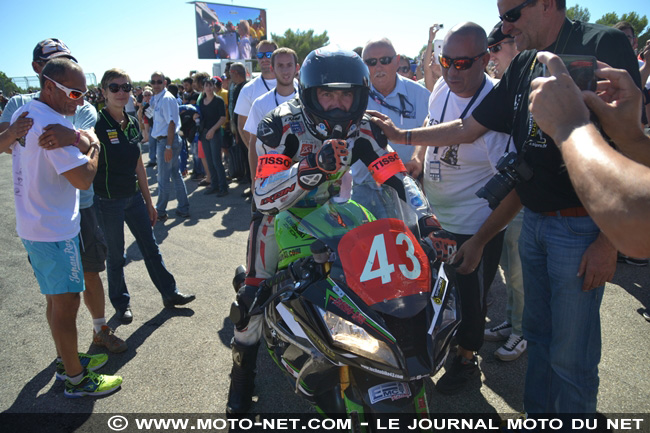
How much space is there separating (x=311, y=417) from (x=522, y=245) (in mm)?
1797

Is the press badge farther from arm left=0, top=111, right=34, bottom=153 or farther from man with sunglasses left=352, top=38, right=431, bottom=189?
arm left=0, top=111, right=34, bottom=153

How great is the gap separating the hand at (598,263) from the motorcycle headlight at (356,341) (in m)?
1.09

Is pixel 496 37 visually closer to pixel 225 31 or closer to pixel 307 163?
pixel 307 163

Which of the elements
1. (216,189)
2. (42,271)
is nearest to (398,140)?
(42,271)

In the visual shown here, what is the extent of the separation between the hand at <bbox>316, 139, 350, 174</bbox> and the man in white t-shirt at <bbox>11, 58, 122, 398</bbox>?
1815 millimetres

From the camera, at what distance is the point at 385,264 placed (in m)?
1.77

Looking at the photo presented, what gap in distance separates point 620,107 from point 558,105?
1.40ft

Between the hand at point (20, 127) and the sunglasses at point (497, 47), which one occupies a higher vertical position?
the sunglasses at point (497, 47)

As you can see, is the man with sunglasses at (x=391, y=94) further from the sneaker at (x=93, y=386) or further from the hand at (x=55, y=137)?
the sneaker at (x=93, y=386)

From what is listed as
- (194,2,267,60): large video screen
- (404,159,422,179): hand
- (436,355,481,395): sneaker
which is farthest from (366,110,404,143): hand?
(194,2,267,60): large video screen

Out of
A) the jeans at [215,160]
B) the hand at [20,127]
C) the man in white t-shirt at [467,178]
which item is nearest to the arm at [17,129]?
the hand at [20,127]

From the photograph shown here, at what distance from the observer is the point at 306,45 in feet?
173

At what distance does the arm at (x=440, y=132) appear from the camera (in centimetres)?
274

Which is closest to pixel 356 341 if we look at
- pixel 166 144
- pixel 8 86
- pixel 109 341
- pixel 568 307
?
pixel 568 307
